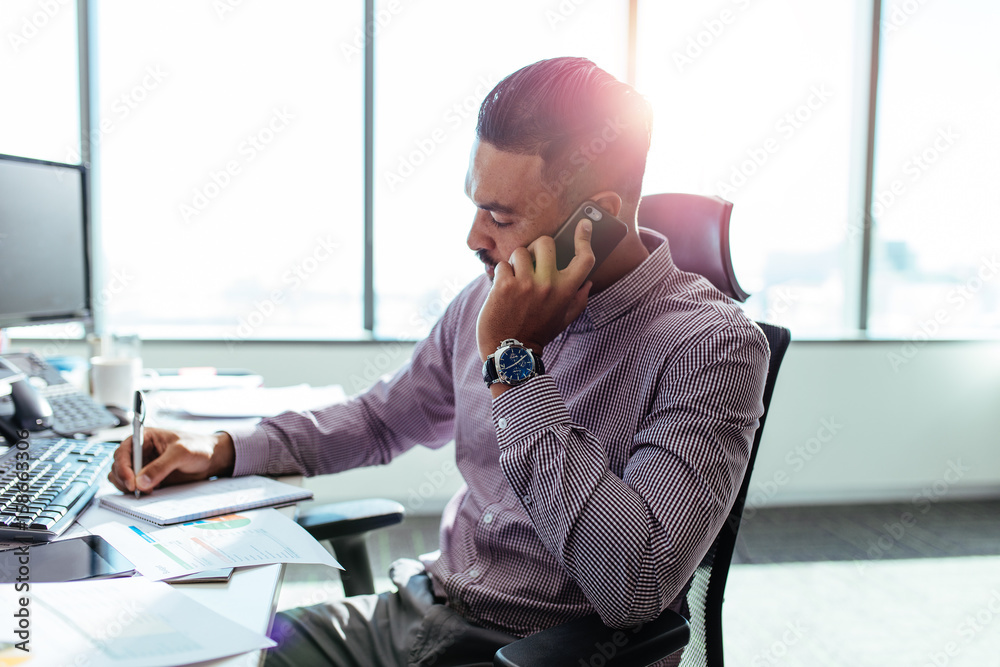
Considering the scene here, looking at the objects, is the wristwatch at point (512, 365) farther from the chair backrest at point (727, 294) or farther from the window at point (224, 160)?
the window at point (224, 160)

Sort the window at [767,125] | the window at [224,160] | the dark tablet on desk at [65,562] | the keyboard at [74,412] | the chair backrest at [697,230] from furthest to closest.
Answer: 1. the window at [767,125]
2. the window at [224,160]
3. the keyboard at [74,412]
4. the chair backrest at [697,230]
5. the dark tablet on desk at [65,562]

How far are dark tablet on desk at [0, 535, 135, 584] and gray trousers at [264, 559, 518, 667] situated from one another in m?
0.29

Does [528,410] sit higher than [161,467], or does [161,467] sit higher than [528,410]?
[528,410]

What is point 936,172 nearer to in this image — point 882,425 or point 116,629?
point 882,425

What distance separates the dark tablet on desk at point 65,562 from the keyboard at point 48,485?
3cm

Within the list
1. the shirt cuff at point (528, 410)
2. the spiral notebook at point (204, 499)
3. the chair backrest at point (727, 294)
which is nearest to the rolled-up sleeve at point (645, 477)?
the shirt cuff at point (528, 410)

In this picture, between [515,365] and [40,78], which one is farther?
[40,78]

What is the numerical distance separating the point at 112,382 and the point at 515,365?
1.12 m

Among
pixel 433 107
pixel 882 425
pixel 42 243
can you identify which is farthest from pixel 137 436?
pixel 882 425

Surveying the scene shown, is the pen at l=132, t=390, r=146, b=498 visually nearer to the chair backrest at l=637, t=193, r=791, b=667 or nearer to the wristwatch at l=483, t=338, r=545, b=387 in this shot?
the wristwatch at l=483, t=338, r=545, b=387

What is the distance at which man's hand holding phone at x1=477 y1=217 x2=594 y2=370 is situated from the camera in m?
0.93

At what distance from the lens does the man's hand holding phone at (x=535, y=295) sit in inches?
36.4

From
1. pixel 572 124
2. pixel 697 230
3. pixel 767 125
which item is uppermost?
pixel 767 125

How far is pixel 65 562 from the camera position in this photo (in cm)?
71
